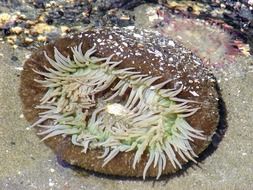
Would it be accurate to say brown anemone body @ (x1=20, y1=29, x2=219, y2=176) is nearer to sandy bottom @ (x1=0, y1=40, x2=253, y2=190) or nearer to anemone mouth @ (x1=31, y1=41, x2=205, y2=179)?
anemone mouth @ (x1=31, y1=41, x2=205, y2=179)

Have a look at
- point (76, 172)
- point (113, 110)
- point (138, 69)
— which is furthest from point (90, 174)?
point (138, 69)

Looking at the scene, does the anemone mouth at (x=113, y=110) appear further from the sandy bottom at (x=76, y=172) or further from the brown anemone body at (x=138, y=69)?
the sandy bottom at (x=76, y=172)

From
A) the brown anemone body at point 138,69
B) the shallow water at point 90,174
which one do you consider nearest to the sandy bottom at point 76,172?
the shallow water at point 90,174

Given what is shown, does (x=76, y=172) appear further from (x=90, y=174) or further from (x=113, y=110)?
(x=113, y=110)

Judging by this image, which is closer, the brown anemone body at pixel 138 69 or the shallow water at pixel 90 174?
the brown anemone body at pixel 138 69

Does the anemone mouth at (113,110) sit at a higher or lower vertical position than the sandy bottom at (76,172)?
higher

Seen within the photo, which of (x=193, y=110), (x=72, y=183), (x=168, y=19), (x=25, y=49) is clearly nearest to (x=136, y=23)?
(x=168, y=19)

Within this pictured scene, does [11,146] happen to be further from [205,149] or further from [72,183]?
[205,149]
